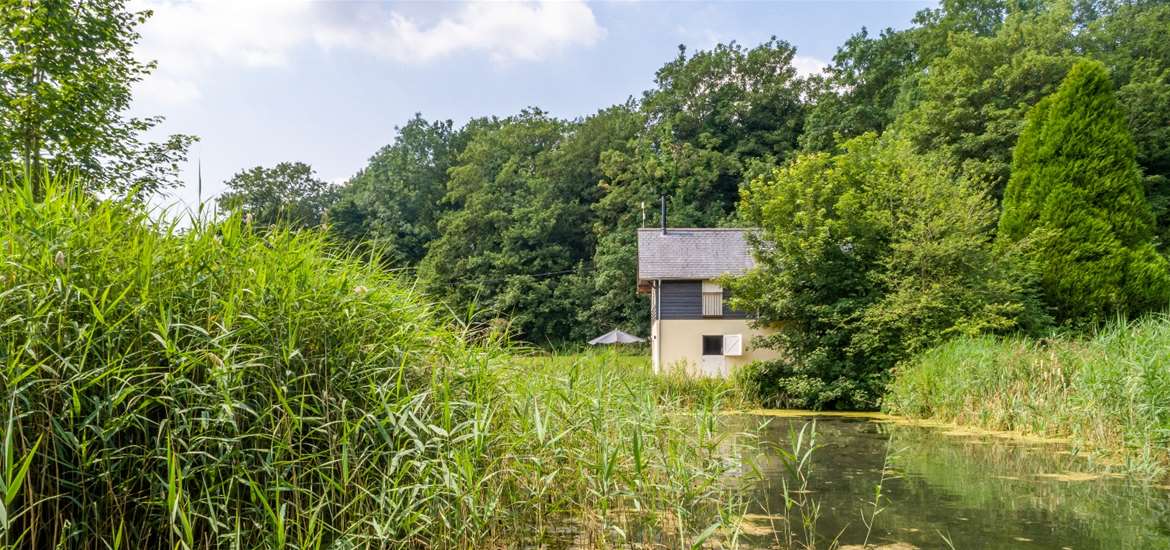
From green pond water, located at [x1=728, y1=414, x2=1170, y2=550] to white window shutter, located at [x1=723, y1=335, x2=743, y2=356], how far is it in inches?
474

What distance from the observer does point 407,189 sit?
43.9 m

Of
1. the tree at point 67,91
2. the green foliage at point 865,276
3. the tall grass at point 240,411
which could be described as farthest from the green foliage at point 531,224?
the tall grass at point 240,411

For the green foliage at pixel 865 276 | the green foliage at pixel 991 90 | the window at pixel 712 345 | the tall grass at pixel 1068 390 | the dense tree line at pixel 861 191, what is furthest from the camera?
the window at pixel 712 345

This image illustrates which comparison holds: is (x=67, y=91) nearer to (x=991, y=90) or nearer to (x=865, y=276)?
(x=865, y=276)

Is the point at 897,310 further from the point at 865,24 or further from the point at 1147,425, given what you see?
the point at 865,24

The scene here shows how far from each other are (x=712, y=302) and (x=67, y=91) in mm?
16593

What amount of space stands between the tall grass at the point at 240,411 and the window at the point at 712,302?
1751 centimetres

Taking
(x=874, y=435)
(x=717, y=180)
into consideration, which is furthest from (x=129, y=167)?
(x=717, y=180)

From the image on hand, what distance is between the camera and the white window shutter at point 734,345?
64.6 feet

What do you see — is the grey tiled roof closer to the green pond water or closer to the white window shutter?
the white window shutter

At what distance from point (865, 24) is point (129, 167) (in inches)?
1297

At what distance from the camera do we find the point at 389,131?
5347 centimetres

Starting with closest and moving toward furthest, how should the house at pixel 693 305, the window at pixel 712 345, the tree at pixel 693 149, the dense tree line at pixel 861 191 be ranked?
the dense tree line at pixel 861 191
the house at pixel 693 305
the window at pixel 712 345
the tree at pixel 693 149

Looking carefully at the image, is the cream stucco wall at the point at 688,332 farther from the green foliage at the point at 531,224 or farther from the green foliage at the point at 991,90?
the green foliage at the point at 531,224
